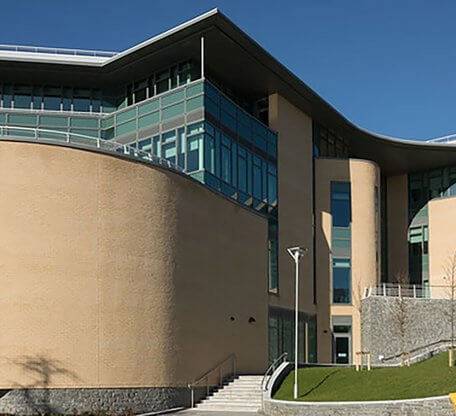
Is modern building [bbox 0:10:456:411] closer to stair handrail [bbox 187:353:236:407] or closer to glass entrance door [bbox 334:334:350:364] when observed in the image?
glass entrance door [bbox 334:334:350:364]

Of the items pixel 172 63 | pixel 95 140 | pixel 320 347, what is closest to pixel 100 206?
pixel 95 140

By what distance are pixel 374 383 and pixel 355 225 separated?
57.9 feet

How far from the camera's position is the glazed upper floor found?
35.3 meters

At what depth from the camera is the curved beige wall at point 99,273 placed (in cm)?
2697

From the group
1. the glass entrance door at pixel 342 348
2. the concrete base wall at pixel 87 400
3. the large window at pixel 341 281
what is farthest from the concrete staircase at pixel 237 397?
the large window at pixel 341 281

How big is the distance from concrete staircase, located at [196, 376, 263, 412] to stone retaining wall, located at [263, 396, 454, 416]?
13.6 ft

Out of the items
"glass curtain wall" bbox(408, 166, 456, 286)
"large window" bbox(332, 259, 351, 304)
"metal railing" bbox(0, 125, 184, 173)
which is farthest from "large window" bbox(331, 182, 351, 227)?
"metal railing" bbox(0, 125, 184, 173)

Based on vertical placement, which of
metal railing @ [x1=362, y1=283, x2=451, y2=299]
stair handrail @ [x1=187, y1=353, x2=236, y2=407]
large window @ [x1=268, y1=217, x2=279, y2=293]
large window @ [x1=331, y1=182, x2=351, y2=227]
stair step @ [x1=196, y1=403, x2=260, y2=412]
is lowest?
stair step @ [x1=196, y1=403, x2=260, y2=412]

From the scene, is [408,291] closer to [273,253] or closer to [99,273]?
[273,253]

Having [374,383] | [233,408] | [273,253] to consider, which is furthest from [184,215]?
[374,383]

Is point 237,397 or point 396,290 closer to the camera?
point 237,397

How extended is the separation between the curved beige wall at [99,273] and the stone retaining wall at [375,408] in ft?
18.7

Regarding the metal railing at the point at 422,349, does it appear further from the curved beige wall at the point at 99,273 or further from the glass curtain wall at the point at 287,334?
the curved beige wall at the point at 99,273

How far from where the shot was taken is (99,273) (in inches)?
1112
